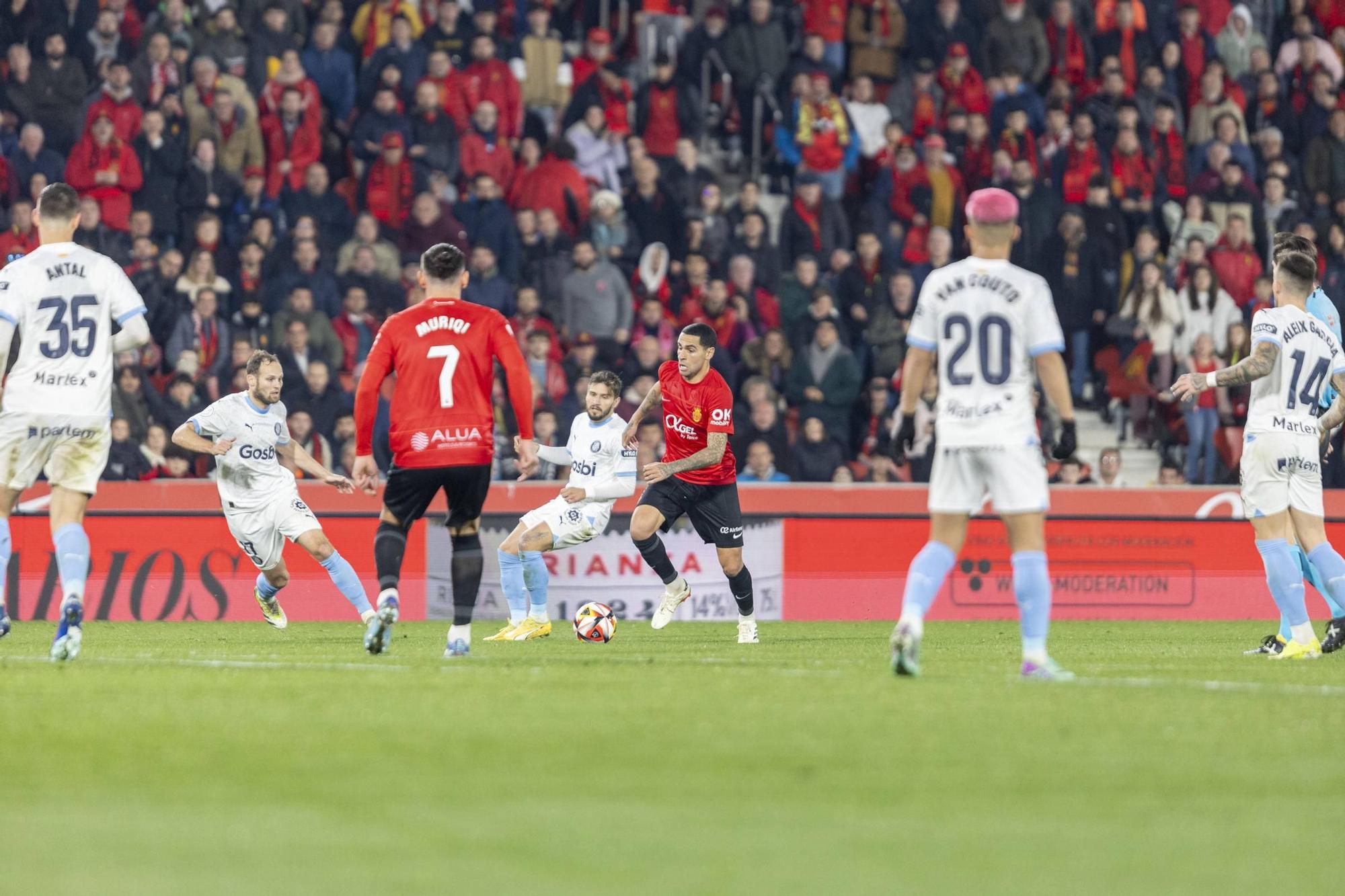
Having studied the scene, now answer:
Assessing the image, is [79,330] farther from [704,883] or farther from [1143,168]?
[1143,168]

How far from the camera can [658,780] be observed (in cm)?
601

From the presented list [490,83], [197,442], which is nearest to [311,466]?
[197,442]

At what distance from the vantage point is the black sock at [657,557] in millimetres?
14836

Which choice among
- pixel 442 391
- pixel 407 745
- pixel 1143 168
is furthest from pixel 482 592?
pixel 407 745

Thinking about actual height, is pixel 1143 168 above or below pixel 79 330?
above

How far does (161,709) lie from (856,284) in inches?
572

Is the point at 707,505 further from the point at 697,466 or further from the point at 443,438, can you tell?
the point at 443,438

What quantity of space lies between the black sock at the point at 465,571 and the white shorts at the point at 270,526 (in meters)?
3.70

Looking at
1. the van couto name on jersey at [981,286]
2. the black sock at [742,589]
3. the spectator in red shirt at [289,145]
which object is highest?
the spectator in red shirt at [289,145]

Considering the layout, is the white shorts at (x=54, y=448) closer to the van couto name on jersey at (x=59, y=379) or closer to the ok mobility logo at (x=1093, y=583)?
the van couto name on jersey at (x=59, y=379)

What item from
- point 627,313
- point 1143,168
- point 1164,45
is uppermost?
point 1164,45

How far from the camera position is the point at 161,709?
787 centimetres

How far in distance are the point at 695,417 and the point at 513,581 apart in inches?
79.5

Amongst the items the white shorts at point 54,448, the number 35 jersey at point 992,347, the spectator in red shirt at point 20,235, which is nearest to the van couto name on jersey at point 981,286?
the number 35 jersey at point 992,347
